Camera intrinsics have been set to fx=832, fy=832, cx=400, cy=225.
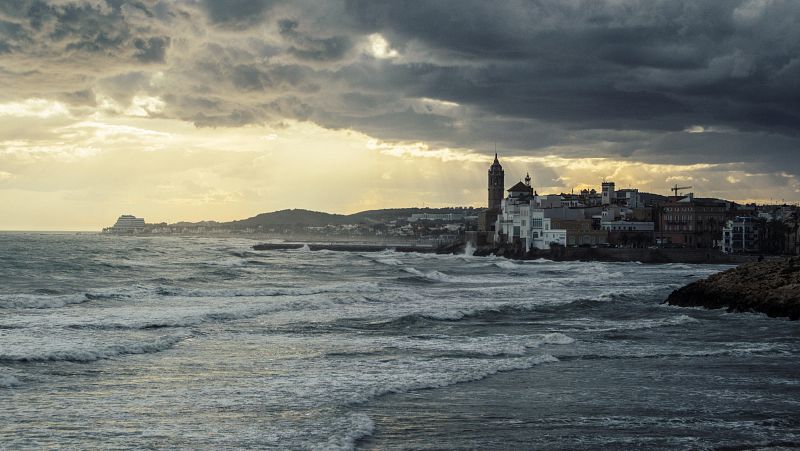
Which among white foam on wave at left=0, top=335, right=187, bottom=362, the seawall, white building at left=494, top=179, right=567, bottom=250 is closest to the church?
white building at left=494, top=179, right=567, bottom=250

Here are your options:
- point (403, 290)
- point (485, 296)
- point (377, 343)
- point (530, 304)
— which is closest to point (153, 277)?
point (403, 290)

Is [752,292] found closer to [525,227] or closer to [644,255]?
[644,255]

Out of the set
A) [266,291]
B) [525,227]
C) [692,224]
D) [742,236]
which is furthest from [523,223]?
[266,291]

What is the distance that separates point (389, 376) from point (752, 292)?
2388 centimetres

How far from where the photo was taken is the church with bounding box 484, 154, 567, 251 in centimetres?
11400

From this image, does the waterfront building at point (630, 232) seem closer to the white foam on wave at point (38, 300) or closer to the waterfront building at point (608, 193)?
the waterfront building at point (608, 193)

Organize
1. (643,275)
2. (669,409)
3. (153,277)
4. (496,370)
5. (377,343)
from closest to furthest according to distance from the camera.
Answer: (669,409) → (496,370) → (377,343) → (153,277) → (643,275)

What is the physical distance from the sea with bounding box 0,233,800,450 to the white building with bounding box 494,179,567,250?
75.1 metres

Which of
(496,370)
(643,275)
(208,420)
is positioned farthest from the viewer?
(643,275)

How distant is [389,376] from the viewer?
18672mm

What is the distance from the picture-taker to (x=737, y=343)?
81.9ft

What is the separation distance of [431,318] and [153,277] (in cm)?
3016

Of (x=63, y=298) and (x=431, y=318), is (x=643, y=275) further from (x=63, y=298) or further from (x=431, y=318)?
(x=63, y=298)

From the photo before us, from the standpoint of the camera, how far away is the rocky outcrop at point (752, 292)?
33.6 metres
